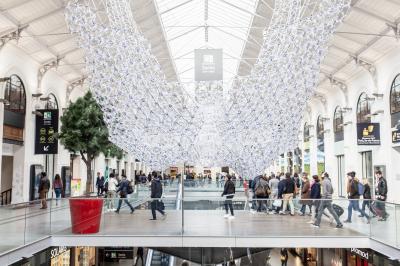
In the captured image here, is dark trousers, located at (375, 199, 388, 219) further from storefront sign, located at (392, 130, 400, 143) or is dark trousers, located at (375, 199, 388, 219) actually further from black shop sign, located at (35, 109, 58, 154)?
black shop sign, located at (35, 109, 58, 154)

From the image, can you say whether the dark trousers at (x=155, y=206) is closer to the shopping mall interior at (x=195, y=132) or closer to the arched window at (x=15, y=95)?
the shopping mall interior at (x=195, y=132)

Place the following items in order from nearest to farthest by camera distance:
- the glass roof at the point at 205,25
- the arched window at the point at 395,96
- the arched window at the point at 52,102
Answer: the arched window at the point at 395,96
the glass roof at the point at 205,25
the arched window at the point at 52,102

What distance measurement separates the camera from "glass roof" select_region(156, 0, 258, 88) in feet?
78.1

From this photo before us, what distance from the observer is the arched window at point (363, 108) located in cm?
2432

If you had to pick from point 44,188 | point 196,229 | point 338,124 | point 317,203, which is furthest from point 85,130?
point 338,124

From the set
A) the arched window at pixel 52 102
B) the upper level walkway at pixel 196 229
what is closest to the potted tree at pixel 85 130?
the arched window at pixel 52 102

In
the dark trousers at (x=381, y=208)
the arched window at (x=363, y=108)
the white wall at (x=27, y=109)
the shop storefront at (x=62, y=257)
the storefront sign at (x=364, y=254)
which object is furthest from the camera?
the arched window at (x=363, y=108)

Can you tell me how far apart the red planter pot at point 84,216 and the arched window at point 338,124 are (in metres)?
20.4

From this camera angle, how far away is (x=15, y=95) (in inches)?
805

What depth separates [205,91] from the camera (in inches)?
599

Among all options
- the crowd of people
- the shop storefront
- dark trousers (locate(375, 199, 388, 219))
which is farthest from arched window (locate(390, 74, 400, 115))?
the shop storefront

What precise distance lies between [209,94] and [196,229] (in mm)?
4748

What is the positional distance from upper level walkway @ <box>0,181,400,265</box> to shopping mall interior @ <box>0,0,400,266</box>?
0.03 metres

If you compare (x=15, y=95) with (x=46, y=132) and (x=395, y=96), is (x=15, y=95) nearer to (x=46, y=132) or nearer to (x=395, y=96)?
(x=46, y=132)
